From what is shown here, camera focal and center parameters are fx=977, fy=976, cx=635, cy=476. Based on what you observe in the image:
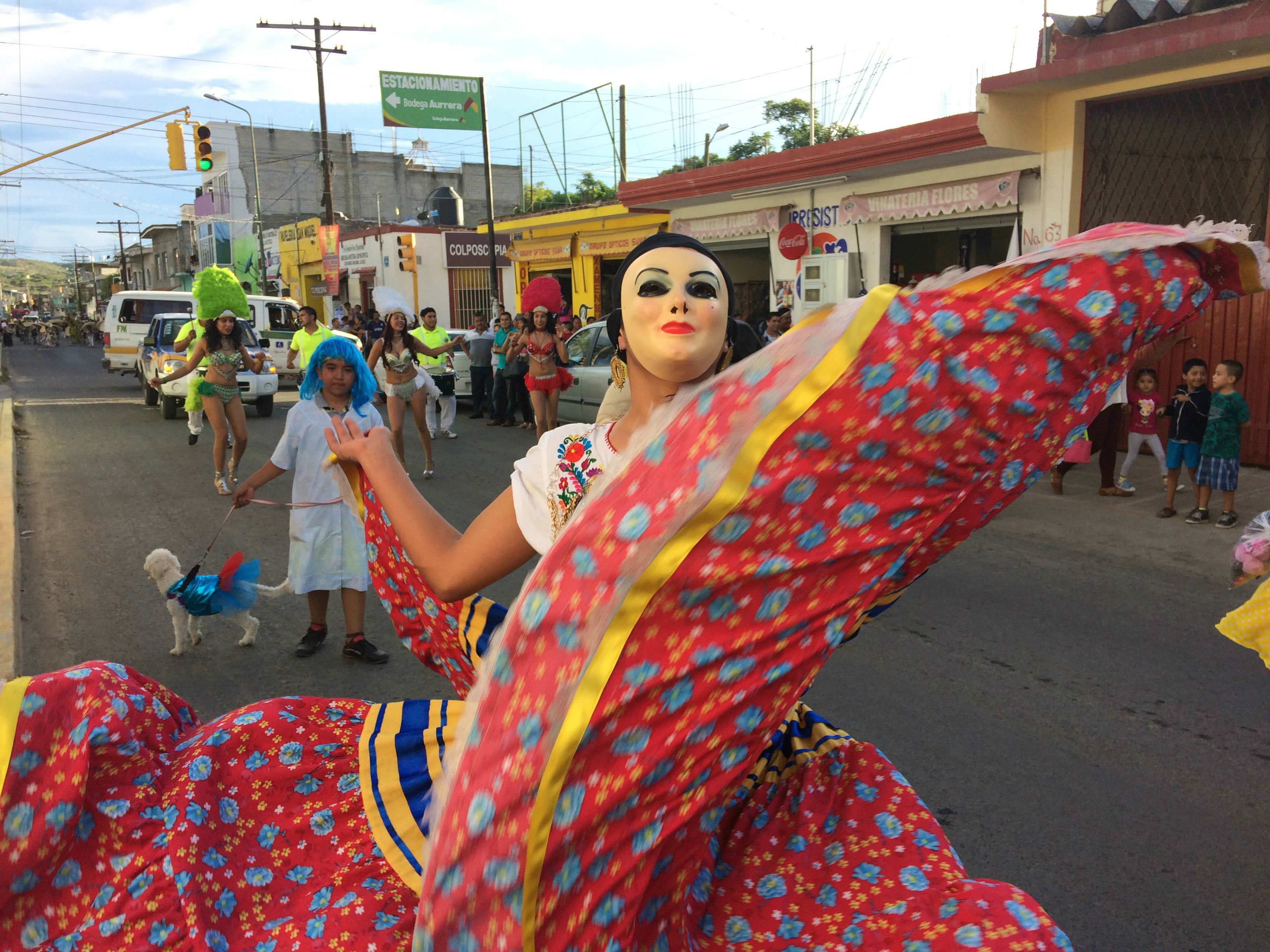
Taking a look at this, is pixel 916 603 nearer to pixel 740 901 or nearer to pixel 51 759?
pixel 740 901

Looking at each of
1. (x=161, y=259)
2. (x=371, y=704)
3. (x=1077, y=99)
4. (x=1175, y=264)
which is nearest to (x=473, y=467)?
(x=1077, y=99)

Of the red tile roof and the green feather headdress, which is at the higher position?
the red tile roof

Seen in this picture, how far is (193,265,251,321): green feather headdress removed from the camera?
10203mm

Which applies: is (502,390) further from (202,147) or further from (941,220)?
(202,147)

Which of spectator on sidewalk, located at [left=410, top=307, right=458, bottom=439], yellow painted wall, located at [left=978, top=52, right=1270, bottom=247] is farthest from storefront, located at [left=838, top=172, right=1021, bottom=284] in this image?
spectator on sidewalk, located at [left=410, top=307, right=458, bottom=439]

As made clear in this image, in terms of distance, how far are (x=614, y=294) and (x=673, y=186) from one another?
53.9ft

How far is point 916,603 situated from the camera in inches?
241

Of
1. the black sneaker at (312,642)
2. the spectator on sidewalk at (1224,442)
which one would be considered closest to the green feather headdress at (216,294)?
the black sneaker at (312,642)

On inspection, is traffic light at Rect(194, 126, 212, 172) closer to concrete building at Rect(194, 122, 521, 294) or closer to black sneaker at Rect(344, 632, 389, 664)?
black sneaker at Rect(344, 632, 389, 664)

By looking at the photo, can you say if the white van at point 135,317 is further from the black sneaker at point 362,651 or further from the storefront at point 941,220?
the black sneaker at point 362,651

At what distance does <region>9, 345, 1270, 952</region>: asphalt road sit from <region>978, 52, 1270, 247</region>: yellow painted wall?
4.10 metres

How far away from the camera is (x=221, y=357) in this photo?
10.3 m

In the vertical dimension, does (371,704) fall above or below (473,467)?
above

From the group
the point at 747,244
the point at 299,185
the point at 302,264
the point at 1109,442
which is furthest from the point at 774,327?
the point at 299,185
